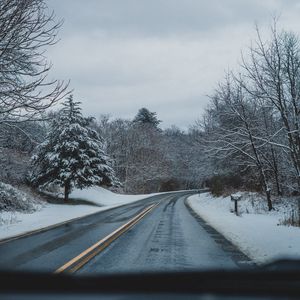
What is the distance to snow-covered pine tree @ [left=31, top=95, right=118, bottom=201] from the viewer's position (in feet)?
107

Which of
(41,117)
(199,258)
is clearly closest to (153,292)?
(199,258)

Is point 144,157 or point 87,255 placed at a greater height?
point 144,157

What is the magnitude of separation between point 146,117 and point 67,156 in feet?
237

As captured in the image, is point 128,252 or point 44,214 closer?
point 128,252

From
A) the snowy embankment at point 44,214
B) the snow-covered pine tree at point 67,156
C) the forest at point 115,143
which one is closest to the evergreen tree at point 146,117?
the forest at point 115,143

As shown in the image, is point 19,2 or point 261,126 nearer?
point 19,2

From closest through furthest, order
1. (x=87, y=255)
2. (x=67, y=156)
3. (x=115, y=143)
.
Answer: (x=87, y=255), (x=67, y=156), (x=115, y=143)

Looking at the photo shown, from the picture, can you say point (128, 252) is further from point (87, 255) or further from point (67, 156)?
point (67, 156)

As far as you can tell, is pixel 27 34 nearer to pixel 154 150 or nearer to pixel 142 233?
pixel 142 233

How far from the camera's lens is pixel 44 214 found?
24.1 m

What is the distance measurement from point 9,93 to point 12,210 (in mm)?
11916

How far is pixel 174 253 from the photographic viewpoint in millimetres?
9383

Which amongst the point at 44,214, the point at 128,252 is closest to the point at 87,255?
the point at 128,252

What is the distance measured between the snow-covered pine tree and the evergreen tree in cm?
6856
